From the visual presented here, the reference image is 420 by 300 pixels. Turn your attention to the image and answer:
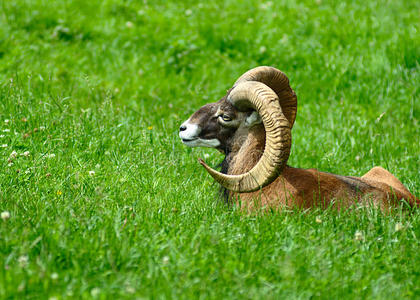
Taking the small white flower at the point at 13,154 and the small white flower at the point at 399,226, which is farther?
the small white flower at the point at 13,154

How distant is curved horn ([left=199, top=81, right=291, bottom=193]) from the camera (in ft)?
16.5

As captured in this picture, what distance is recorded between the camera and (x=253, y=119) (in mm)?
5695

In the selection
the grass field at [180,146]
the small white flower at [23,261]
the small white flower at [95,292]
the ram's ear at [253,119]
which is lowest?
the grass field at [180,146]

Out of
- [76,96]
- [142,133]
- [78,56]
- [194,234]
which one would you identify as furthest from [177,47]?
[194,234]

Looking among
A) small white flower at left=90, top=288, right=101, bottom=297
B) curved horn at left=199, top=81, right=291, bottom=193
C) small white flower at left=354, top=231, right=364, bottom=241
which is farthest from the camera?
curved horn at left=199, top=81, right=291, bottom=193

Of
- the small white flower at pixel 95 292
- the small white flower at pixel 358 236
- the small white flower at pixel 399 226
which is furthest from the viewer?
the small white flower at pixel 399 226

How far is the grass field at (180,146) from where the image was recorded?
3936mm

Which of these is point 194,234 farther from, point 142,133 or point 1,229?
point 142,133

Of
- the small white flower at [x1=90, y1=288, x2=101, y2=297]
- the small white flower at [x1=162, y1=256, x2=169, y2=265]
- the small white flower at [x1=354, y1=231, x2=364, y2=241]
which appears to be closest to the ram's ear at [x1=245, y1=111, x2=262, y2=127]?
the small white flower at [x1=354, y1=231, x2=364, y2=241]

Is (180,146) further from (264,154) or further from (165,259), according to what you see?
(165,259)

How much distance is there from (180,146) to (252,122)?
5.32 ft

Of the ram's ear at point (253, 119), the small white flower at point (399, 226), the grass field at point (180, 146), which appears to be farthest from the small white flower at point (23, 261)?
the small white flower at point (399, 226)

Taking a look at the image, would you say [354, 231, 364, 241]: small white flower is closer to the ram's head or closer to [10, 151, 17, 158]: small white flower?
the ram's head

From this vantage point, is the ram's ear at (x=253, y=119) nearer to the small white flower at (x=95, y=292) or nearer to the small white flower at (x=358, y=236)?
the small white flower at (x=358, y=236)
